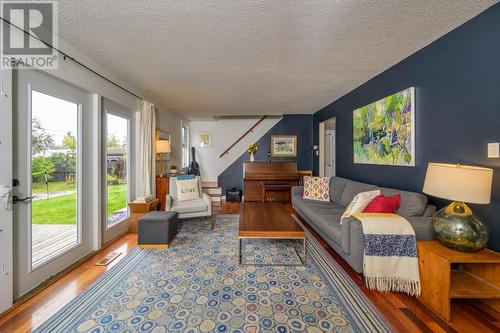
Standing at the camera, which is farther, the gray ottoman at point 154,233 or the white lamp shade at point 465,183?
the gray ottoman at point 154,233

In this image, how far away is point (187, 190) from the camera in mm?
3883

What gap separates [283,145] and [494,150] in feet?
14.9

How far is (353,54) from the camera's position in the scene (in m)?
2.42

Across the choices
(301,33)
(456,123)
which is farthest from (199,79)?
(456,123)

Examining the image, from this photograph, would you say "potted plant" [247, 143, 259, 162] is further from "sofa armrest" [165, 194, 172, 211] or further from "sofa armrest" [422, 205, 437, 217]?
"sofa armrest" [422, 205, 437, 217]

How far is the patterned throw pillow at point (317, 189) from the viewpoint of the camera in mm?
3771

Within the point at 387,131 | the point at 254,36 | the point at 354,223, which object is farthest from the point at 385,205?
the point at 254,36

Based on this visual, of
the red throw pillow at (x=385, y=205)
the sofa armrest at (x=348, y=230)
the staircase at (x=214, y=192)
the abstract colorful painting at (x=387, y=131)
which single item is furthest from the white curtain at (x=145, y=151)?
the abstract colorful painting at (x=387, y=131)

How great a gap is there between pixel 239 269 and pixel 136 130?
9.73ft

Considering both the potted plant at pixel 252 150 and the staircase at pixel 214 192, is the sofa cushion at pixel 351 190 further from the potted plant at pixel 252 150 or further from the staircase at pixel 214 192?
the staircase at pixel 214 192

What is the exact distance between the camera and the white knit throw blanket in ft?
5.92

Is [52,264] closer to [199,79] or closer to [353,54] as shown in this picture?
[199,79]

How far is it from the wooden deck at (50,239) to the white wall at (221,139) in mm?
4132

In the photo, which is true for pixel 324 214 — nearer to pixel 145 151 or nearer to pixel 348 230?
pixel 348 230
